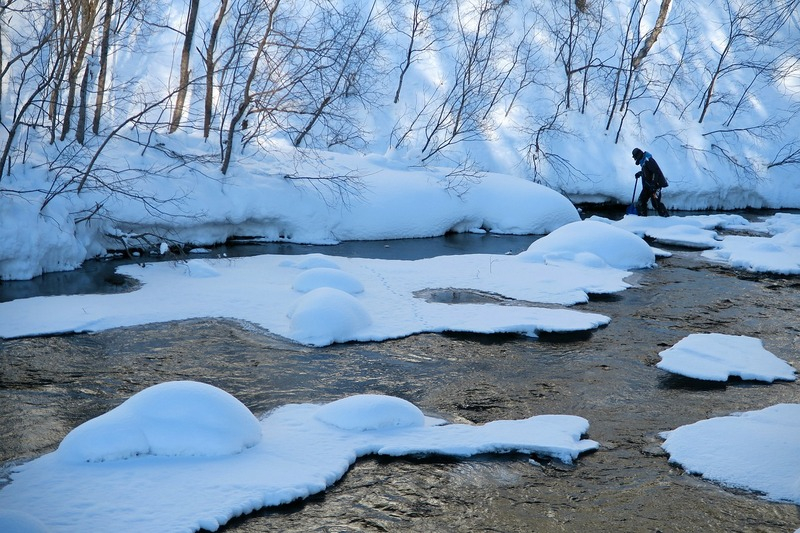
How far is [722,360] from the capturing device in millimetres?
7758

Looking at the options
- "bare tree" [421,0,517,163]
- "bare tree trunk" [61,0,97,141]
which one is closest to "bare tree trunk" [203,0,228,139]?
"bare tree trunk" [61,0,97,141]

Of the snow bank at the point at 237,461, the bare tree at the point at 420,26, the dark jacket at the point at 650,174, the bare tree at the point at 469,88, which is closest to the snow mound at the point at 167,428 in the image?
the snow bank at the point at 237,461

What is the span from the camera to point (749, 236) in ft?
56.2

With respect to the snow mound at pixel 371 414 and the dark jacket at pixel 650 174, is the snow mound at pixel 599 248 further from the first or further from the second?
the snow mound at pixel 371 414

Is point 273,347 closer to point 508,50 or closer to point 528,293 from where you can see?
Result: point 528,293

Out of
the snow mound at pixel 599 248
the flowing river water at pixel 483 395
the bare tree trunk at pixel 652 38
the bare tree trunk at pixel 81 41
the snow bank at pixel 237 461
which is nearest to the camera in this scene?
the snow bank at pixel 237 461

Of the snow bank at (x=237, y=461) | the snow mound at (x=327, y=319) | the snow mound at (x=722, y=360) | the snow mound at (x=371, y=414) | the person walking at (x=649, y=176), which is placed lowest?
the snow bank at (x=237, y=461)

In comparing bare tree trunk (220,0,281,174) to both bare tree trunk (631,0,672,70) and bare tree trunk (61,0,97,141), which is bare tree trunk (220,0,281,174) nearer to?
bare tree trunk (61,0,97,141)

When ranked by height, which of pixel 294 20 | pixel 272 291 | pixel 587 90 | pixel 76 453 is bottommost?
pixel 76 453

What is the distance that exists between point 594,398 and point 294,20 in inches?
797

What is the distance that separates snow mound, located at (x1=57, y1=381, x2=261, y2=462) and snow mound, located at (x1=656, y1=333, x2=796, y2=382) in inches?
175

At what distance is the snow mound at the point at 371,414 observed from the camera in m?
5.85

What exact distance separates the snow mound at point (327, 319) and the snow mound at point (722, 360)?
326cm

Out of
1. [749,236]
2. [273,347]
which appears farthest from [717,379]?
[749,236]
